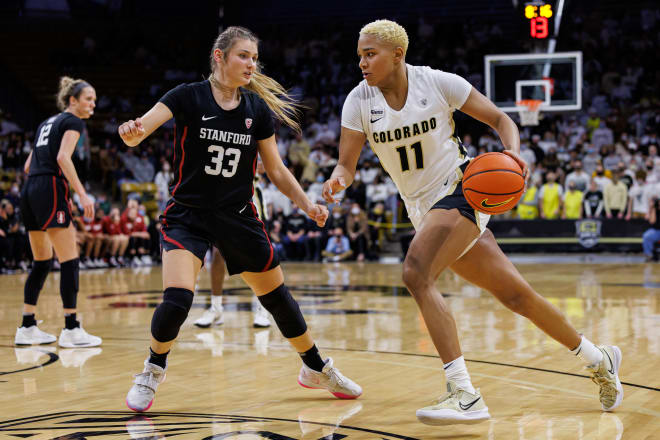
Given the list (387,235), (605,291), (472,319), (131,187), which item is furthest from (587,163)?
(472,319)

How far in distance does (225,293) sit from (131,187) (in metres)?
10.2

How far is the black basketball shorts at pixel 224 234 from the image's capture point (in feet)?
13.9

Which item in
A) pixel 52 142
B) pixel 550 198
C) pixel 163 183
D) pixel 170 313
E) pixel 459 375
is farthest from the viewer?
pixel 163 183

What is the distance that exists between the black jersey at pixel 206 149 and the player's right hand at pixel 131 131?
337mm

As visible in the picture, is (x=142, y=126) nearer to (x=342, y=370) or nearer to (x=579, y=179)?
(x=342, y=370)

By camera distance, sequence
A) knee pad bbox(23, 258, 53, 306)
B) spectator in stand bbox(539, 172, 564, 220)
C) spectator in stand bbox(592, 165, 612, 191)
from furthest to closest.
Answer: spectator in stand bbox(539, 172, 564, 220)
spectator in stand bbox(592, 165, 612, 191)
knee pad bbox(23, 258, 53, 306)

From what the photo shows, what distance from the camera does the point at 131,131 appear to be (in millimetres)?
3814

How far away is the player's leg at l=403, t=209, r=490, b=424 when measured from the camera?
3691 mm

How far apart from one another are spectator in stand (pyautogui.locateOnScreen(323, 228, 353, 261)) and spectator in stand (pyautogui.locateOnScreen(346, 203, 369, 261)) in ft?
0.58

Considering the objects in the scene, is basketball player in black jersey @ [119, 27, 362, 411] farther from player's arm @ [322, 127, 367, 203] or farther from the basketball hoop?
the basketball hoop

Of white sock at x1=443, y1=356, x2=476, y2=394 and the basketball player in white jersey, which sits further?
the basketball player in white jersey

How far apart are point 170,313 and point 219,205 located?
63 cm

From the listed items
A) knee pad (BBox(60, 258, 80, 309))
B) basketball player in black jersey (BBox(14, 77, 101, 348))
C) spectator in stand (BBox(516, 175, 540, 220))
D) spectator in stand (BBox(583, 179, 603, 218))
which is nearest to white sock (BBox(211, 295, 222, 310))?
basketball player in black jersey (BBox(14, 77, 101, 348))

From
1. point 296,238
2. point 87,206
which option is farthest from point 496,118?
point 296,238
